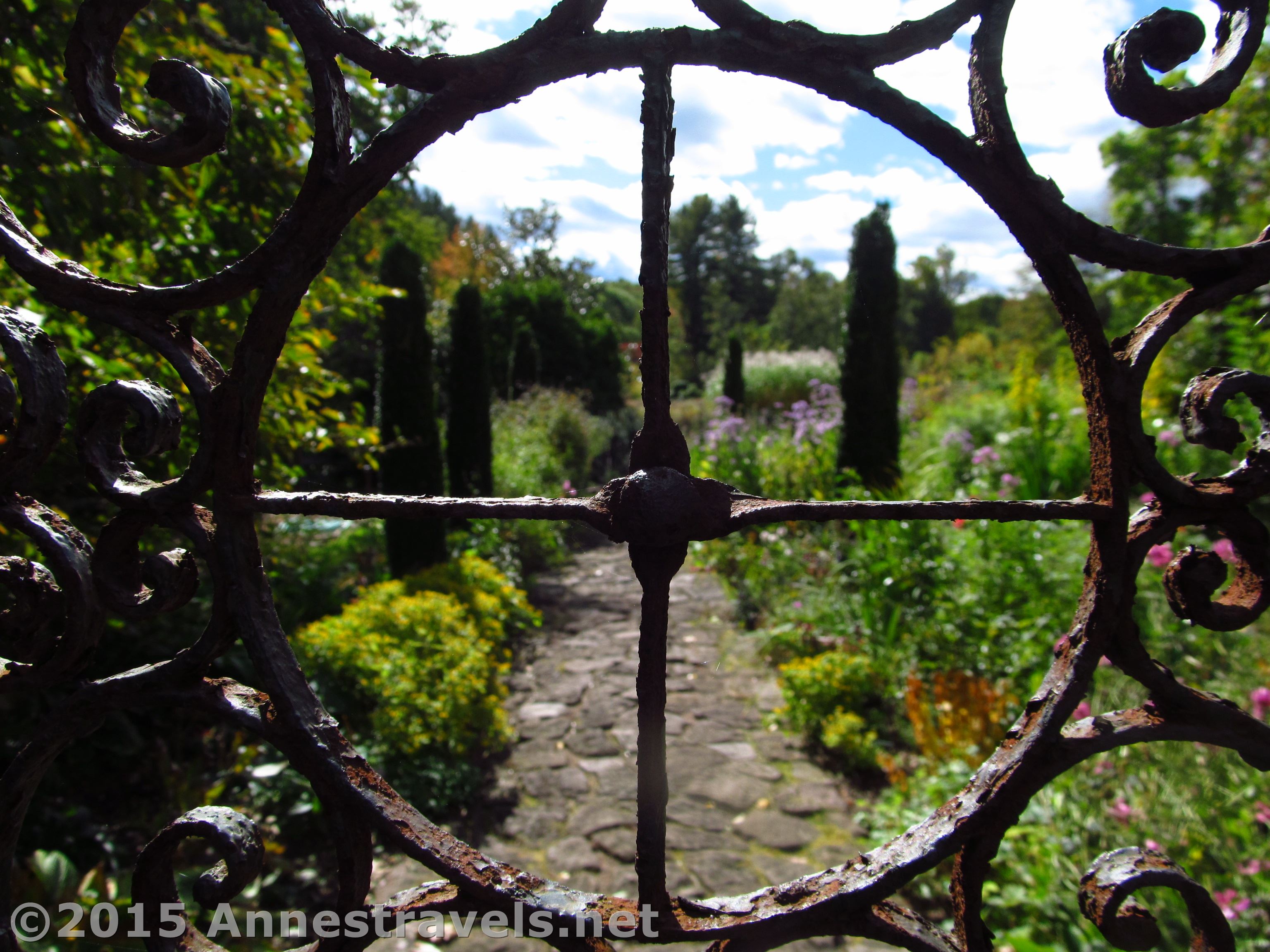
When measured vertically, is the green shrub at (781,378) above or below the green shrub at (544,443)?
above

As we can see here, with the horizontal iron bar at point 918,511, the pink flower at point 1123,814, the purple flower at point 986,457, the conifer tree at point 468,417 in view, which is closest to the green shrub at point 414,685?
the pink flower at point 1123,814

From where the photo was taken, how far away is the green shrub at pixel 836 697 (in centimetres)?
420

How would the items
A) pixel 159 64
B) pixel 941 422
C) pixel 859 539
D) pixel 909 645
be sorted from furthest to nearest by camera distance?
pixel 941 422
pixel 859 539
pixel 909 645
pixel 159 64

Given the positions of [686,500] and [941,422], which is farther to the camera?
[941,422]

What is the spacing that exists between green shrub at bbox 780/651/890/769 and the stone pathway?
0.18 metres

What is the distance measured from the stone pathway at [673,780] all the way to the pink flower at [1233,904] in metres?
1.33

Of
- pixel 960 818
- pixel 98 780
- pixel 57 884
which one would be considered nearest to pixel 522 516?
pixel 960 818

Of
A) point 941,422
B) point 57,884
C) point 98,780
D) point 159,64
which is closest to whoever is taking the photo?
point 159,64

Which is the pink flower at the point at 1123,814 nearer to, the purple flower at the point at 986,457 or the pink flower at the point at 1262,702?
the pink flower at the point at 1262,702

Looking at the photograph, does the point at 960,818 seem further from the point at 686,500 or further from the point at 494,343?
the point at 494,343

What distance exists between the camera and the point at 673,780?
13.1 feet

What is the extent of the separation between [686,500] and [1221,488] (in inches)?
25.1

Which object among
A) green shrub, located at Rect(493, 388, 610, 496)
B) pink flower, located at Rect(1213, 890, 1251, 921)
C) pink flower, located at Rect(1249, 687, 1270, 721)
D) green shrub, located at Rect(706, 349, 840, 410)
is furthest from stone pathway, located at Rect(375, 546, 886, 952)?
green shrub, located at Rect(706, 349, 840, 410)

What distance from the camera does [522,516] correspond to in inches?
34.7
